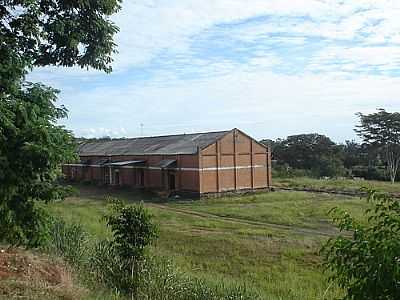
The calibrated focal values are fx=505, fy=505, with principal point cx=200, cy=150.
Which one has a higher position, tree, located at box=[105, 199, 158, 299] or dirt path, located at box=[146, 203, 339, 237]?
tree, located at box=[105, 199, 158, 299]

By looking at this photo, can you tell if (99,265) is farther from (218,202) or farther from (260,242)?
(218,202)

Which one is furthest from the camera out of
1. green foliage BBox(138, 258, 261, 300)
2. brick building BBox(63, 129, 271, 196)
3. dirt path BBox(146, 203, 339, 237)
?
brick building BBox(63, 129, 271, 196)

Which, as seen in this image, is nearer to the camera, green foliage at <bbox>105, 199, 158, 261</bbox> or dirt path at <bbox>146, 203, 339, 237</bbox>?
green foliage at <bbox>105, 199, 158, 261</bbox>

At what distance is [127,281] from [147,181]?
37613 millimetres

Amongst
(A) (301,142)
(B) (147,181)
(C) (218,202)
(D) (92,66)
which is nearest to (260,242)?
(D) (92,66)

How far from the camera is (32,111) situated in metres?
7.73

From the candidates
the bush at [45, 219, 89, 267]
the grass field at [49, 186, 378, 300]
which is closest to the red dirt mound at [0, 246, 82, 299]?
the bush at [45, 219, 89, 267]

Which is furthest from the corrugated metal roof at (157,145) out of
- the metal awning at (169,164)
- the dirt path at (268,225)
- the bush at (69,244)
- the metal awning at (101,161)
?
the bush at (69,244)

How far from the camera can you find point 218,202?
39.5m

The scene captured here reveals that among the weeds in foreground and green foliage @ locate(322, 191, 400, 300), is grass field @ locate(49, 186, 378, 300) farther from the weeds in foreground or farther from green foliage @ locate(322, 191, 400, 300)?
green foliage @ locate(322, 191, 400, 300)

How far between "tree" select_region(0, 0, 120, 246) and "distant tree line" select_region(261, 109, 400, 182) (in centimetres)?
4557

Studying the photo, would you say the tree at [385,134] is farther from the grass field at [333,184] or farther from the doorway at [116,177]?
the doorway at [116,177]

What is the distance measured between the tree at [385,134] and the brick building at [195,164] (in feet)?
59.3

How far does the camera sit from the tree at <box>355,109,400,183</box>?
57250 millimetres
